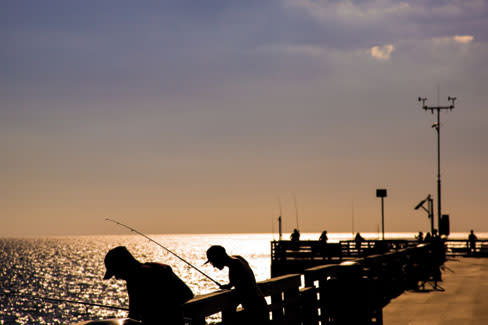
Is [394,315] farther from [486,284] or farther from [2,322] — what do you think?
[2,322]

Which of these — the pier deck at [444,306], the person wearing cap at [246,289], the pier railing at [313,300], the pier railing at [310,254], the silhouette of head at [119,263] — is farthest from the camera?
the pier railing at [310,254]

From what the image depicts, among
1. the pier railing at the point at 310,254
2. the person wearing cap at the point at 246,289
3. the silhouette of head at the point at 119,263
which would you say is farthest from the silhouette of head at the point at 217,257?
the pier railing at the point at 310,254

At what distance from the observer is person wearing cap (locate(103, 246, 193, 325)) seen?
526cm

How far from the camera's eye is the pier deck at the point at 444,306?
43.2 ft

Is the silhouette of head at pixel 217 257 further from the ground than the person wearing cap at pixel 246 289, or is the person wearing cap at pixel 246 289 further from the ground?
the silhouette of head at pixel 217 257

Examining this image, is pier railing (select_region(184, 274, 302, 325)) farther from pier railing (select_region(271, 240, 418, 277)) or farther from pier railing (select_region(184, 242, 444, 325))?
pier railing (select_region(271, 240, 418, 277))

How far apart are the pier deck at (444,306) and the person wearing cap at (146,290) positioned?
8411mm

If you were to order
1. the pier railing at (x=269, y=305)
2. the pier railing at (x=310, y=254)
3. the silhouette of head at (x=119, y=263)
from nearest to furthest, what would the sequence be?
the silhouette of head at (x=119, y=263), the pier railing at (x=269, y=305), the pier railing at (x=310, y=254)

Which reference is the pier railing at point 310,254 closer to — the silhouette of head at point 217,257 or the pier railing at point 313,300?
the pier railing at point 313,300

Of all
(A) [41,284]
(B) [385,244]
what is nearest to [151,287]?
(B) [385,244]

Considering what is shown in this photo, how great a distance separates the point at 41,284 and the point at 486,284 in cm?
8594

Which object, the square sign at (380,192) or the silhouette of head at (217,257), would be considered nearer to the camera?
the silhouette of head at (217,257)

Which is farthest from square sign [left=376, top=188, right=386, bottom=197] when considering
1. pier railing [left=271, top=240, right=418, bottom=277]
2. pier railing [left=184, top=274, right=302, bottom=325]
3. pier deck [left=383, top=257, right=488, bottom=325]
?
pier railing [left=184, top=274, right=302, bottom=325]

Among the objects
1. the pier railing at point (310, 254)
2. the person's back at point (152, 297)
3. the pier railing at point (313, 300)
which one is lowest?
the pier railing at point (310, 254)
